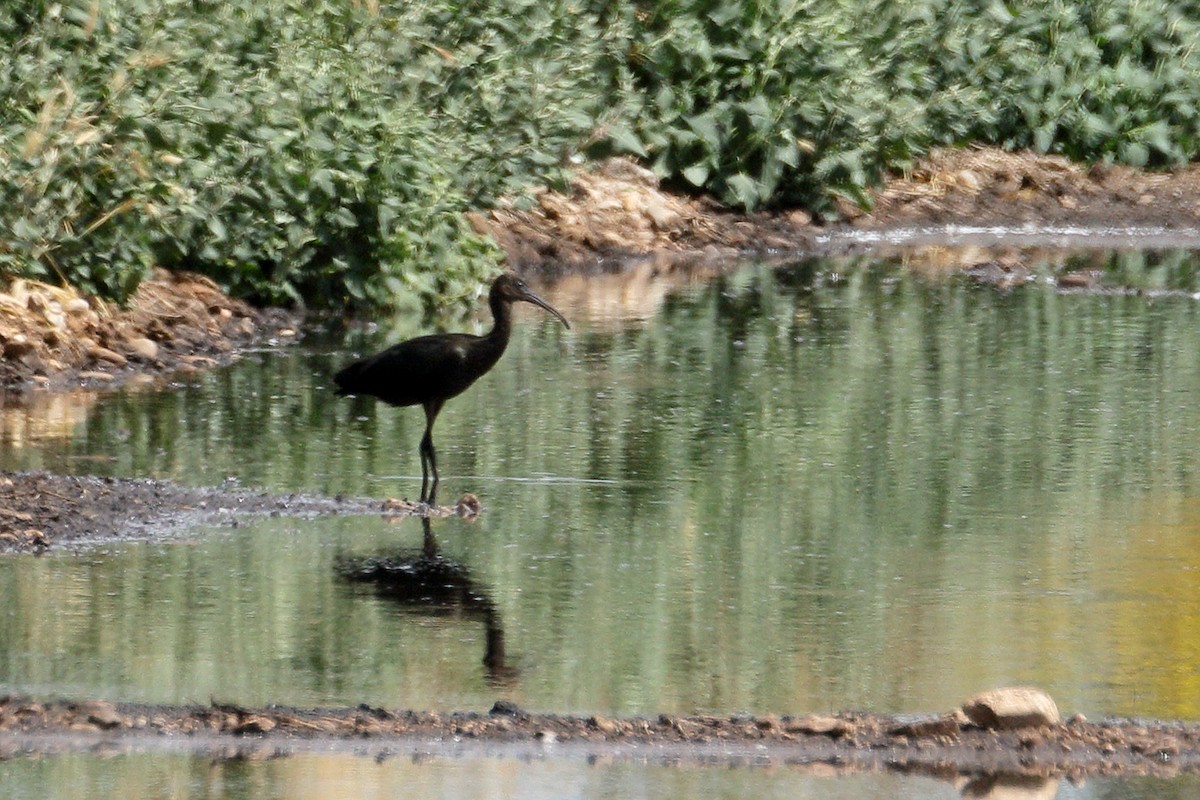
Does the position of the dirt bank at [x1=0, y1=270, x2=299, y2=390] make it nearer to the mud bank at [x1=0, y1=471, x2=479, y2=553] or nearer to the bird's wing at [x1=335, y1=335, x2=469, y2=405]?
the bird's wing at [x1=335, y1=335, x2=469, y2=405]

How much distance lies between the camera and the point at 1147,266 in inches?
941

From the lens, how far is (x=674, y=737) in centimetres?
789

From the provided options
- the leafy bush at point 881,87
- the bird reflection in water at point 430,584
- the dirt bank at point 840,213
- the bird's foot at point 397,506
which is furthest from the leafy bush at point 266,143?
the bird reflection in water at point 430,584

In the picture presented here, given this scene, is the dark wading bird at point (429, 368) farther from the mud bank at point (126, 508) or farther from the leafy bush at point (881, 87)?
the leafy bush at point (881, 87)

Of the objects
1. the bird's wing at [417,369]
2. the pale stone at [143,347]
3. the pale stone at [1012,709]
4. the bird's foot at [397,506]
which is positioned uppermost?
the pale stone at [143,347]

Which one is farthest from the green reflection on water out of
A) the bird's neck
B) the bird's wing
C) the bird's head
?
the bird's head

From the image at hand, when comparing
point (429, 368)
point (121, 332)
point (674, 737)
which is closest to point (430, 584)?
point (429, 368)

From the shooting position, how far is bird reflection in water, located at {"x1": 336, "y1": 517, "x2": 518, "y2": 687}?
984 centimetres

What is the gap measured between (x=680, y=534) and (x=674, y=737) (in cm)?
368

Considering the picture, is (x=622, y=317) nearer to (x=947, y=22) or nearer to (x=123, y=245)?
(x=123, y=245)

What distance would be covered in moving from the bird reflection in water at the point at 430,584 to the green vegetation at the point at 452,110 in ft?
20.4

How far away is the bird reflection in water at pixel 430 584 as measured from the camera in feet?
32.3

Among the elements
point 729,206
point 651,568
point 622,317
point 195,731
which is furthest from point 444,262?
point 195,731

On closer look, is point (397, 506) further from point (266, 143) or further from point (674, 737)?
point (266, 143)
